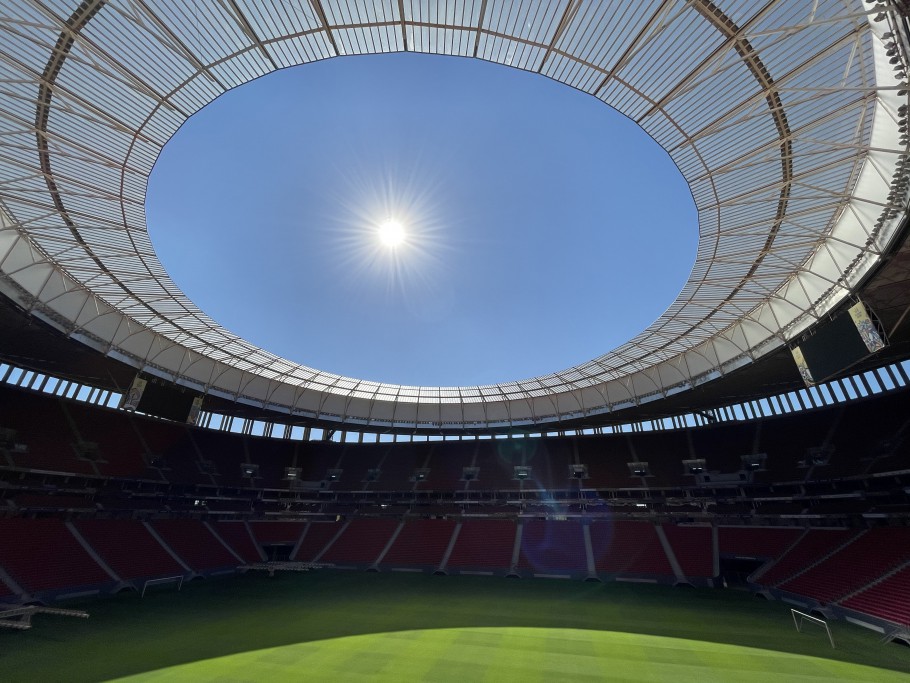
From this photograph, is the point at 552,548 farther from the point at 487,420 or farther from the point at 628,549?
the point at 487,420

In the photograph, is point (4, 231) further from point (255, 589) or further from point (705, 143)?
point (705, 143)

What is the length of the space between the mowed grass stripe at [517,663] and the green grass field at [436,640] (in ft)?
0.28

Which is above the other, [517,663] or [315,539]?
[315,539]

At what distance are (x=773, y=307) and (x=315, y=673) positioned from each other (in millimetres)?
30692

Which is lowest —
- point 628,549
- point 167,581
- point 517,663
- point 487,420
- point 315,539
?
point 517,663

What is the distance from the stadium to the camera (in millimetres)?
15328

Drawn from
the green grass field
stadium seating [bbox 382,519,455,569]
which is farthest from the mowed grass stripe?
stadium seating [bbox 382,519,455,569]

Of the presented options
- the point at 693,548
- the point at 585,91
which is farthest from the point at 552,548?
the point at 585,91

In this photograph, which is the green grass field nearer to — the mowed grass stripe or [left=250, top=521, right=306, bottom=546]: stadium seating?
the mowed grass stripe

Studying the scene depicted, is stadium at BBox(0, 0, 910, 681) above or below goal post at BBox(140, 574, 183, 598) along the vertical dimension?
above

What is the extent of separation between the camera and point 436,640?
21.0 meters

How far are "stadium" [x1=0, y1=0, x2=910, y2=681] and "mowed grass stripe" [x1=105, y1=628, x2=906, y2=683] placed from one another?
0.22 metres

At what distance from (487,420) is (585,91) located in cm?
3578

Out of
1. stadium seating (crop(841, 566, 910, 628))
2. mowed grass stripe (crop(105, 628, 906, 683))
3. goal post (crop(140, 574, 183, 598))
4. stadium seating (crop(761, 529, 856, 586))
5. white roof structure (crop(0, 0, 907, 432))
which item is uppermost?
white roof structure (crop(0, 0, 907, 432))
